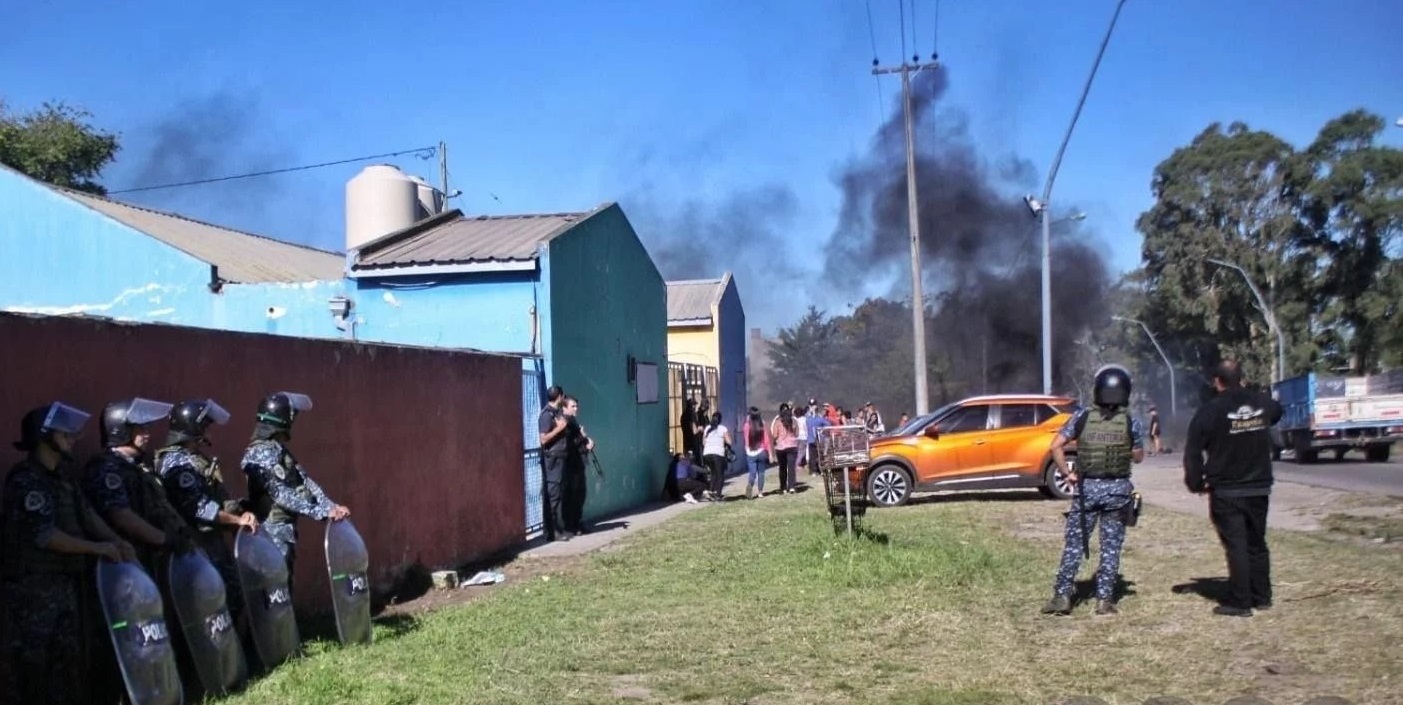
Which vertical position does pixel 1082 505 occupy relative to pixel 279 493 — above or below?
below

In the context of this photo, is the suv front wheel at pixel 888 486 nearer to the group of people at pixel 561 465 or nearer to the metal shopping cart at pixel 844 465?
the group of people at pixel 561 465

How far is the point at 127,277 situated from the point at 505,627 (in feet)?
34.7

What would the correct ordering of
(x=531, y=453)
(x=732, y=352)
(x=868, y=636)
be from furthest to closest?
A: (x=732, y=352), (x=531, y=453), (x=868, y=636)

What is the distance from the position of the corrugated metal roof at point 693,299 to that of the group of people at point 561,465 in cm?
1578

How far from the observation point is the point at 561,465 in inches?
533

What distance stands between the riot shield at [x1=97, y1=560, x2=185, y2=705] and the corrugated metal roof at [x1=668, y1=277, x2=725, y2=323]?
2424 cm

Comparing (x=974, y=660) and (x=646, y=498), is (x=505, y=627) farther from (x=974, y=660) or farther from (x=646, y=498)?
(x=646, y=498)

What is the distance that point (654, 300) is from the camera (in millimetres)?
20375

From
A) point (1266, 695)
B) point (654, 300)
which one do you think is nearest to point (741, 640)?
point (1266, 695)

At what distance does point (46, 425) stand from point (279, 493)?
1.78 m

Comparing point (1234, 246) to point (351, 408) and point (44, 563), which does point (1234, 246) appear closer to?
point (351, 408)

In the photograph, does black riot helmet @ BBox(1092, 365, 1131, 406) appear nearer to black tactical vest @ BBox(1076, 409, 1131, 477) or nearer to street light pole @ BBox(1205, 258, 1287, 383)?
black tactical vest @ BBox(1076, 409, 1131, 477)

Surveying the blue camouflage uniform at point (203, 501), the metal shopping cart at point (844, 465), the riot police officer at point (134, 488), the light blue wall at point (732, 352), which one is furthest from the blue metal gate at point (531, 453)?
the light blue wall at point (732, 352)

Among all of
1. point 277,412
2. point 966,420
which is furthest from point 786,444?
point 277,412
